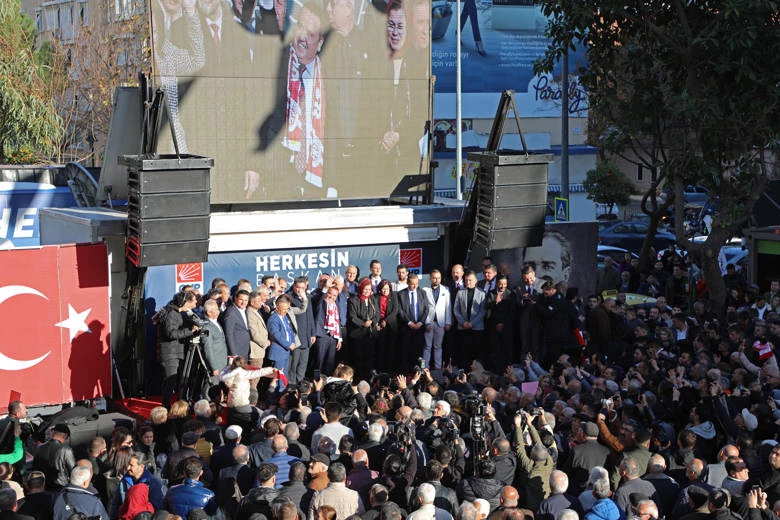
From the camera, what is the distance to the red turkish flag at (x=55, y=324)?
11141mm

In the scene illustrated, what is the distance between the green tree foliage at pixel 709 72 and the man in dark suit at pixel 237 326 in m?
6.73

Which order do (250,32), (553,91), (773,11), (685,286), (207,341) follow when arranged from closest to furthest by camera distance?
1. (207,341)
2. (250,32)
3. (773,11)
4. (685,286)
5. (553,91)

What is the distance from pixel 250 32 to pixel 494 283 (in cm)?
449

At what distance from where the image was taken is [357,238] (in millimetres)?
14266

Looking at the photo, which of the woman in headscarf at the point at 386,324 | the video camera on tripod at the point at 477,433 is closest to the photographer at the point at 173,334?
the woman in headscarf at the point at 386,324

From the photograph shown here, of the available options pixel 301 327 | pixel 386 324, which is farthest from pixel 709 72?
pixel 301 327

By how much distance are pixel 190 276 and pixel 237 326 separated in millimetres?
1703

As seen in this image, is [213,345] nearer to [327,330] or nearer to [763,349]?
[327,330]

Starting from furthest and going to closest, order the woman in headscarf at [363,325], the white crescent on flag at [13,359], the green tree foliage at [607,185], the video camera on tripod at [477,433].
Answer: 1. the green tree foliage at [607,185]
2. the woman in headscarf at [363,325]
3. the white crescent on flag at [13,359]
4. the video camera on tripod at [477,433]

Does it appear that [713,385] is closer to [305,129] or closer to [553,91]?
[305,129]

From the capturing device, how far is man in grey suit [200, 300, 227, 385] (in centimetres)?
1134

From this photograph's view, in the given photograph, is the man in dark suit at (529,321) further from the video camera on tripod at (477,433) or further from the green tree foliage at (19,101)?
the green tree foliage at (19,101)

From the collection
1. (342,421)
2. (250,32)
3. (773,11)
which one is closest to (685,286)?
(773,11)

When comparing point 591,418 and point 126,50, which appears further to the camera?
point 126,50
